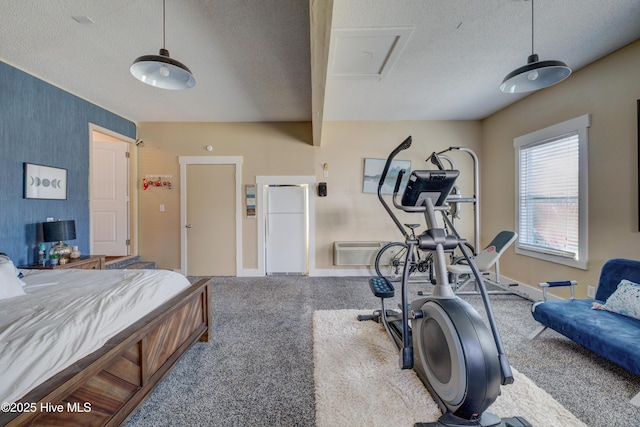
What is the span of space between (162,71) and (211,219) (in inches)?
110

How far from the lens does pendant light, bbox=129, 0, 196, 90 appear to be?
5.62 ft

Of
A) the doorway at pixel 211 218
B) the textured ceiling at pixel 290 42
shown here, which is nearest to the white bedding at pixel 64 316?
the textured ceiling at pixel 290 42

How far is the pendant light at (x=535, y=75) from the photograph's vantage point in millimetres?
1754

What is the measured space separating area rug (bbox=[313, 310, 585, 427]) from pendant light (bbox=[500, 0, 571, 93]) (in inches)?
89.3

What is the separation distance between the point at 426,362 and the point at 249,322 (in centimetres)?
177

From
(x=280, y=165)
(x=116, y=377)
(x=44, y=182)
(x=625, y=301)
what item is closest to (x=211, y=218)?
(x=280, y=165)

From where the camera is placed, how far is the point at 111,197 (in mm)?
4047

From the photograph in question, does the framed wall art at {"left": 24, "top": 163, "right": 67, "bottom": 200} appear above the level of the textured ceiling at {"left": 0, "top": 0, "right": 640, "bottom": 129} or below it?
below

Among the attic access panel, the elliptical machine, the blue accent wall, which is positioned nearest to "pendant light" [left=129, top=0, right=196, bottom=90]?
the attic access panel

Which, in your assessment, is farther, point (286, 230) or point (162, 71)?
point (286, 230)

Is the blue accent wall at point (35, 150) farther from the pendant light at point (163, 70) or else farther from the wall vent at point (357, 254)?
the wall vent at point (357, 254)

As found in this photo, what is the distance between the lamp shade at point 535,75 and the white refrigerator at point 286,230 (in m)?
3.04

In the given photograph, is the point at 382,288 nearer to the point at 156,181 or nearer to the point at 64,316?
the point at 64,316

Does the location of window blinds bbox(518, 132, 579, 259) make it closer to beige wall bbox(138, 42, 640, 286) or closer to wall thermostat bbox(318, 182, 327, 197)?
beige wall bbox(138, 42, 640, 286)
